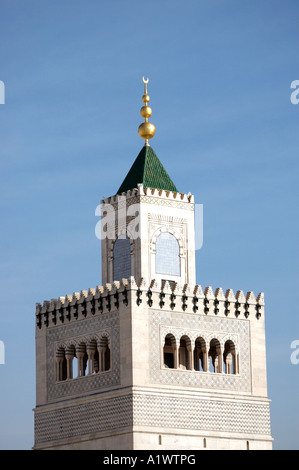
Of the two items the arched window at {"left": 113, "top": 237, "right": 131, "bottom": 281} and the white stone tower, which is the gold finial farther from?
the arched window at {"left": 113, "top": 237, "right": 131, "bottom": 281}

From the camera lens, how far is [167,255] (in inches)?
2490

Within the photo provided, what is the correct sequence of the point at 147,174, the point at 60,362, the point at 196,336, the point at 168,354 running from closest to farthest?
the point at 196,336, the point at 168,354, the point at 60,362, the point at 147,174

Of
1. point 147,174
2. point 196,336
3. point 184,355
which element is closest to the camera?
point 196,336

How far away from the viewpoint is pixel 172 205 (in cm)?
6369

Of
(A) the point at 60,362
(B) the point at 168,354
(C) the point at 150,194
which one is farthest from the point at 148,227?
(A) the point at 60,362

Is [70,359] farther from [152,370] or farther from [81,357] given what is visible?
[152,370]

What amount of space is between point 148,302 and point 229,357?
12.9 feet

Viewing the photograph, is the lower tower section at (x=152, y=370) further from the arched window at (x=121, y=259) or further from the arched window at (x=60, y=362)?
the arched window at (x=121, y=259)

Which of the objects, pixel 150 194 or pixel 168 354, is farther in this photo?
pixel 150 194

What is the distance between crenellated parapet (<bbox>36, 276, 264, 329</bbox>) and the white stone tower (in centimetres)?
3

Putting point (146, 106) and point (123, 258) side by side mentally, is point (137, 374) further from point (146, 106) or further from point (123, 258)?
point (146, 106)

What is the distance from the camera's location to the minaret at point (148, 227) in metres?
62.8
